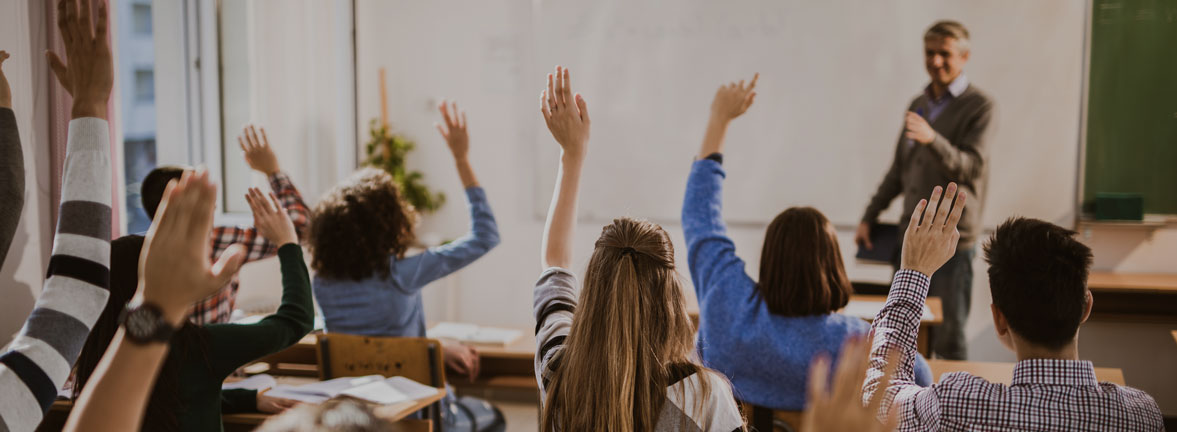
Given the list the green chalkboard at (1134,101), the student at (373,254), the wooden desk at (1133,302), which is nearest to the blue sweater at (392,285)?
the student at (373,254)

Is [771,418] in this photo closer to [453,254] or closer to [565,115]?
[565,115]

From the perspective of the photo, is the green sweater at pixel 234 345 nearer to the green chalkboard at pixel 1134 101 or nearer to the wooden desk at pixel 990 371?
the wooden desk at pixel 990 371

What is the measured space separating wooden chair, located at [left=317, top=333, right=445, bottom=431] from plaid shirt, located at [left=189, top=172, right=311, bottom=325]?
288mm

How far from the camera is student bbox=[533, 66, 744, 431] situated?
1.20 meters

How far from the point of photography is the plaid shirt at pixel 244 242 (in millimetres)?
2322

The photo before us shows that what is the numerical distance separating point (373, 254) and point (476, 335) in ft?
2.27

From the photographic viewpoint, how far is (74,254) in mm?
999

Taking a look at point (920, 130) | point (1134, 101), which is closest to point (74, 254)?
point (920, 130)

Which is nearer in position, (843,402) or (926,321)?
(843,402)

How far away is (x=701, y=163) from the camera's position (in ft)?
6.86

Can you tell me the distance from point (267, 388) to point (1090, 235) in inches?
155

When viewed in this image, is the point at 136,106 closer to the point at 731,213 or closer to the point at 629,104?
the point at 629,104

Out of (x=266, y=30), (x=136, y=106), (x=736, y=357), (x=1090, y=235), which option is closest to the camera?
(x=736, y=357)

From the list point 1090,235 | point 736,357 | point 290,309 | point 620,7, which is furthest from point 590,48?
point 290,309
